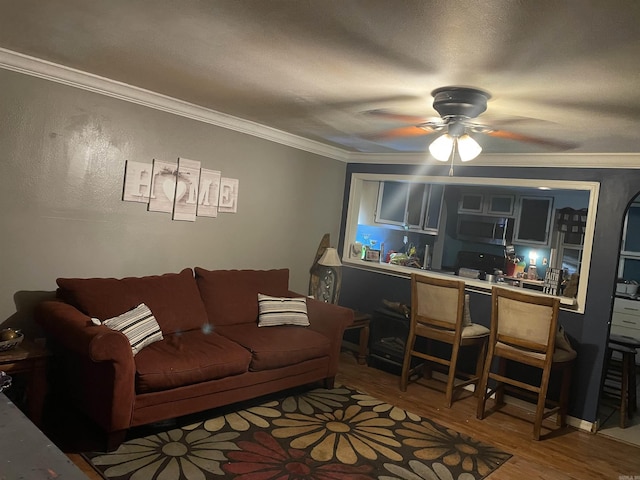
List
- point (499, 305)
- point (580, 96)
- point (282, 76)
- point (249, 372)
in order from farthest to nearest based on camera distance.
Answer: point (499, 305)
point (249, 372)
point (282, 76)
point (580, 96)

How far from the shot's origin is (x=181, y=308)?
3.64 m

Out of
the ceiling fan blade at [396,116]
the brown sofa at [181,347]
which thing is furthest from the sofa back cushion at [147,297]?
the ceiling fan blade at [396,116]

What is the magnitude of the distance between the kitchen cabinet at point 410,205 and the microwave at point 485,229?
0.66 meters

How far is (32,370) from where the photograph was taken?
9.36 feet

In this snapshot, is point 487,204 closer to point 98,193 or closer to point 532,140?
point 532,140

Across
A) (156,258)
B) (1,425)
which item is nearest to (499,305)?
(156,258)

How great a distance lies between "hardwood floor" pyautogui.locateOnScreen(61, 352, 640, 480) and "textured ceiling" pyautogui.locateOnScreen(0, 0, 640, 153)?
2189 mm

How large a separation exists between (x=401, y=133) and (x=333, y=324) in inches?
65.0

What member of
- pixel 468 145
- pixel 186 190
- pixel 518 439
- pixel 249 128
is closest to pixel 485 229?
pixel 518 439

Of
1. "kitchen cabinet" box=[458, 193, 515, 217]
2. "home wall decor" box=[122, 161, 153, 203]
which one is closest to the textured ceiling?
"home wall decor" box=[122, 161, 153, 203]

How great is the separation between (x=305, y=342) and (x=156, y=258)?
4.42 feet

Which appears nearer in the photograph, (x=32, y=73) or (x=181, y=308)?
(x=32, y=73)

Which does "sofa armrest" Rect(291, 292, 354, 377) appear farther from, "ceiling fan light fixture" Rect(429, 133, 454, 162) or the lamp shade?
"ceiling fan light fixture" Rect(429, 133, 454, 162)

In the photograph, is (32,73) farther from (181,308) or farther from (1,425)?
(1,425)
